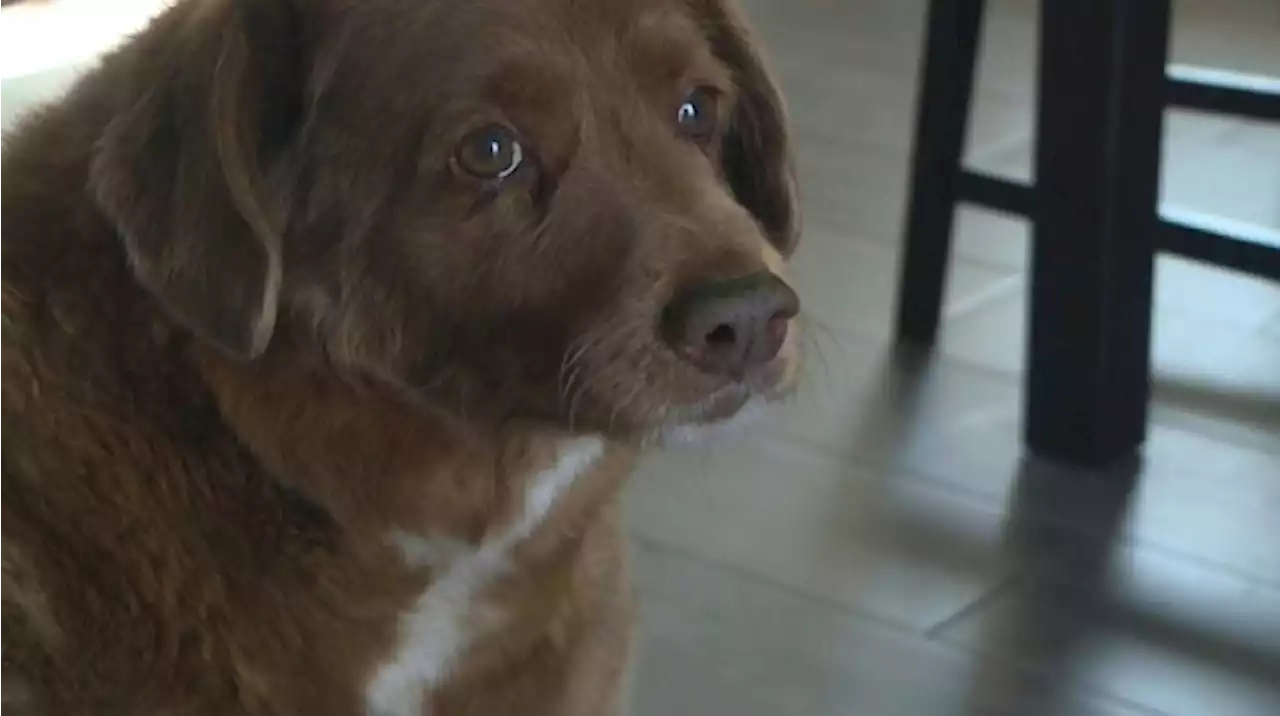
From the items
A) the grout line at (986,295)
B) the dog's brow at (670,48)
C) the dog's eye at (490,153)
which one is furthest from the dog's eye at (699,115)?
the grout line at (986,295)

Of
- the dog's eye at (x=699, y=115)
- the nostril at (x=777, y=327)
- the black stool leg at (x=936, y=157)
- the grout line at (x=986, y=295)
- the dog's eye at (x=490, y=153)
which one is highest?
the dog's eye at (x=490, y=153)

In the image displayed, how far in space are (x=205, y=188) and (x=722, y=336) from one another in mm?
297

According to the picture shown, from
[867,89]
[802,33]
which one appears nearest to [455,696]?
[867,89]

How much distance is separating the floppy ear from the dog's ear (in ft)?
1.16

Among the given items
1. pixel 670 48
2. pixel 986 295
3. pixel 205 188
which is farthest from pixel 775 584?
pixel 205 188

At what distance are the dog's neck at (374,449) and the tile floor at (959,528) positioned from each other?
0.39 metres

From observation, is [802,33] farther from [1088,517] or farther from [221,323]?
[221,323]

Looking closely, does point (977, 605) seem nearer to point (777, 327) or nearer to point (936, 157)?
point (936, 157)

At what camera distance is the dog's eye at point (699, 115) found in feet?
3.74

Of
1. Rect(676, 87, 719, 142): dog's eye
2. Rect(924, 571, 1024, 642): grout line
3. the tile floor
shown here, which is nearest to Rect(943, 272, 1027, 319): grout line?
the tile floor

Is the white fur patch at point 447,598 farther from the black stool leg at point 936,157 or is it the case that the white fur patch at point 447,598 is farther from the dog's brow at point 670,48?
the black stool leg at point 936,157

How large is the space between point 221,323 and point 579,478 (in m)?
0.28

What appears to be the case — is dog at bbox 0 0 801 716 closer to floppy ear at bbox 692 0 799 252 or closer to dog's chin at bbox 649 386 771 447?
dog's chin at bbox 649 386 771 447

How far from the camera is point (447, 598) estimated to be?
3.79 ft
